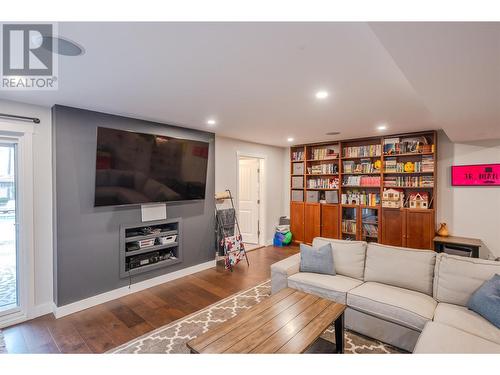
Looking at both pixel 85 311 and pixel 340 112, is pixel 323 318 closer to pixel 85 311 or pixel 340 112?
pixel 340 112

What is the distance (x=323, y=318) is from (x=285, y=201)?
4685 millimetres

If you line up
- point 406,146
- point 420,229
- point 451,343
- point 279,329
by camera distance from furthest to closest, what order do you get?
point 406,146 → point 420,229 → point 279,329 → point 451,343

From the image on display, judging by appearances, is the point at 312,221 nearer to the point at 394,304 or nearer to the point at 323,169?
Answer: the point at 323,169

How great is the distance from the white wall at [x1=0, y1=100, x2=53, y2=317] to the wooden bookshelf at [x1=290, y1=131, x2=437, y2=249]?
4671 mm

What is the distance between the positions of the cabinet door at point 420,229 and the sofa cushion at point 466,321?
243 centimetres

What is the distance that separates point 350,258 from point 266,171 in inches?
132

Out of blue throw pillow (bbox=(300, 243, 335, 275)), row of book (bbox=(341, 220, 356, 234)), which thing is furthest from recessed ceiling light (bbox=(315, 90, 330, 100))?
row of book (bbox=(341, 220, 356, 234))

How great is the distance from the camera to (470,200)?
420cm

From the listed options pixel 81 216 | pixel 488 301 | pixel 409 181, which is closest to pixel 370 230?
pixel 409 181

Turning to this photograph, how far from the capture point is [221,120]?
362 centimetres

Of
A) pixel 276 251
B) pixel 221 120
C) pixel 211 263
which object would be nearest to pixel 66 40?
pixel 221 120

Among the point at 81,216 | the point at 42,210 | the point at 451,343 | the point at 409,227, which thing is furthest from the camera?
the point at 409,227

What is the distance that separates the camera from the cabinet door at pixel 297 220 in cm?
601

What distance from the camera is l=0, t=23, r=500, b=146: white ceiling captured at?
1.40 metres
